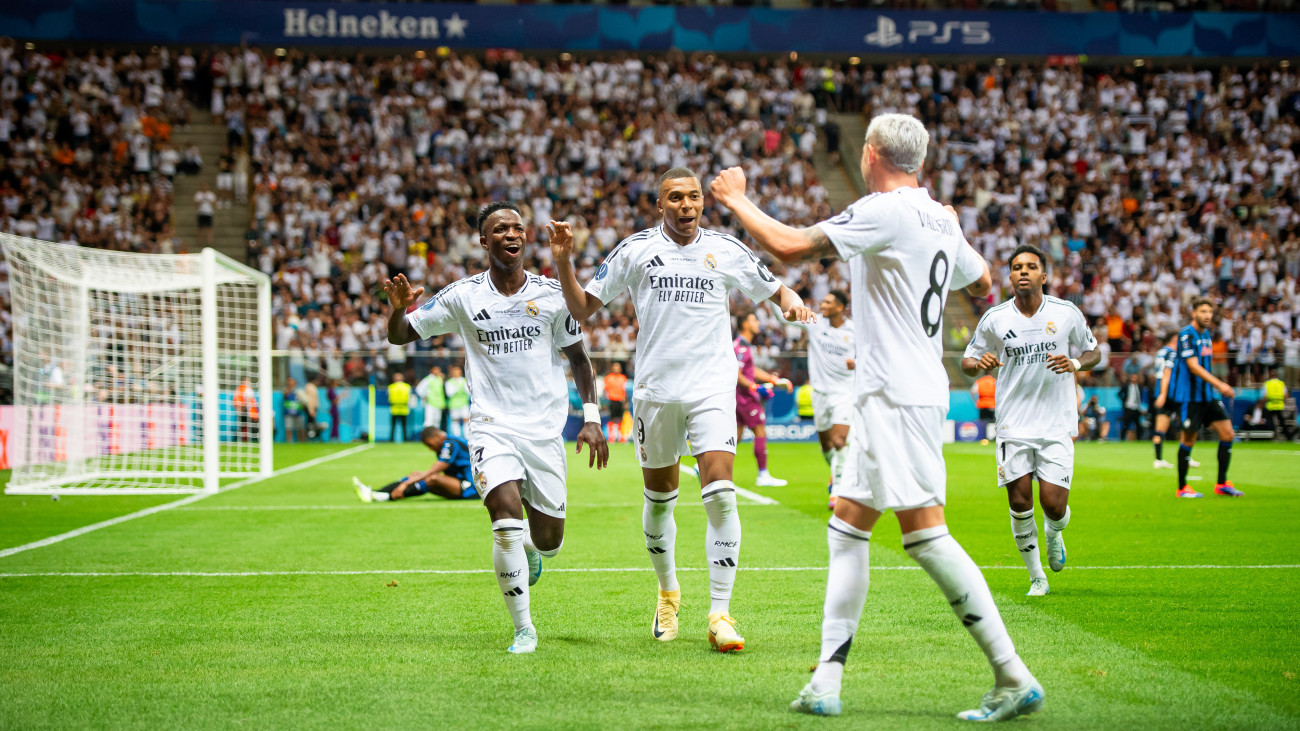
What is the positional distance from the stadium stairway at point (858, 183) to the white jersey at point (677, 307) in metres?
21.9

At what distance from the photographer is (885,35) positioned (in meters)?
36.0

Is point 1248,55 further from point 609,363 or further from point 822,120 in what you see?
point 609,363

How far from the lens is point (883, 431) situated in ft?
13.8

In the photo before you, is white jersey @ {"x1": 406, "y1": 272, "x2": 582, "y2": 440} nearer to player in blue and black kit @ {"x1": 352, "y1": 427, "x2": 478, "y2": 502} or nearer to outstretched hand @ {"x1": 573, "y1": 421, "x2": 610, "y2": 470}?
outstretched hand @ {"x1": 573, "y1": 421, "x2": 610, "y2": 470}

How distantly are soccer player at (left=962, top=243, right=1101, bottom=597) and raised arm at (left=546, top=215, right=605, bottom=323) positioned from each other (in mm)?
2862

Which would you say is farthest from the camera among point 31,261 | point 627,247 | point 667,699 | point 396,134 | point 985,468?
point 396,134

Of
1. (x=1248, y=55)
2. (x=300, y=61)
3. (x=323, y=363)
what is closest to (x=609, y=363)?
(x=323, y=363)

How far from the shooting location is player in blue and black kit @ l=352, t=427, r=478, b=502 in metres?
13.5

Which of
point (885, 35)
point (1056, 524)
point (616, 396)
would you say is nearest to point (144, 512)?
point (1056, 524)

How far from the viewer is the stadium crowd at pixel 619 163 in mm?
28438

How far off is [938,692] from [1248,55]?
38.9 metres

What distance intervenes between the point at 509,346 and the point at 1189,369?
1030cm

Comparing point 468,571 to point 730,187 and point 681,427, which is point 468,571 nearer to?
point 681,427

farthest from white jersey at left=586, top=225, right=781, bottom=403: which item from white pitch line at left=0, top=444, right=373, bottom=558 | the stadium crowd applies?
the stadium crowd
